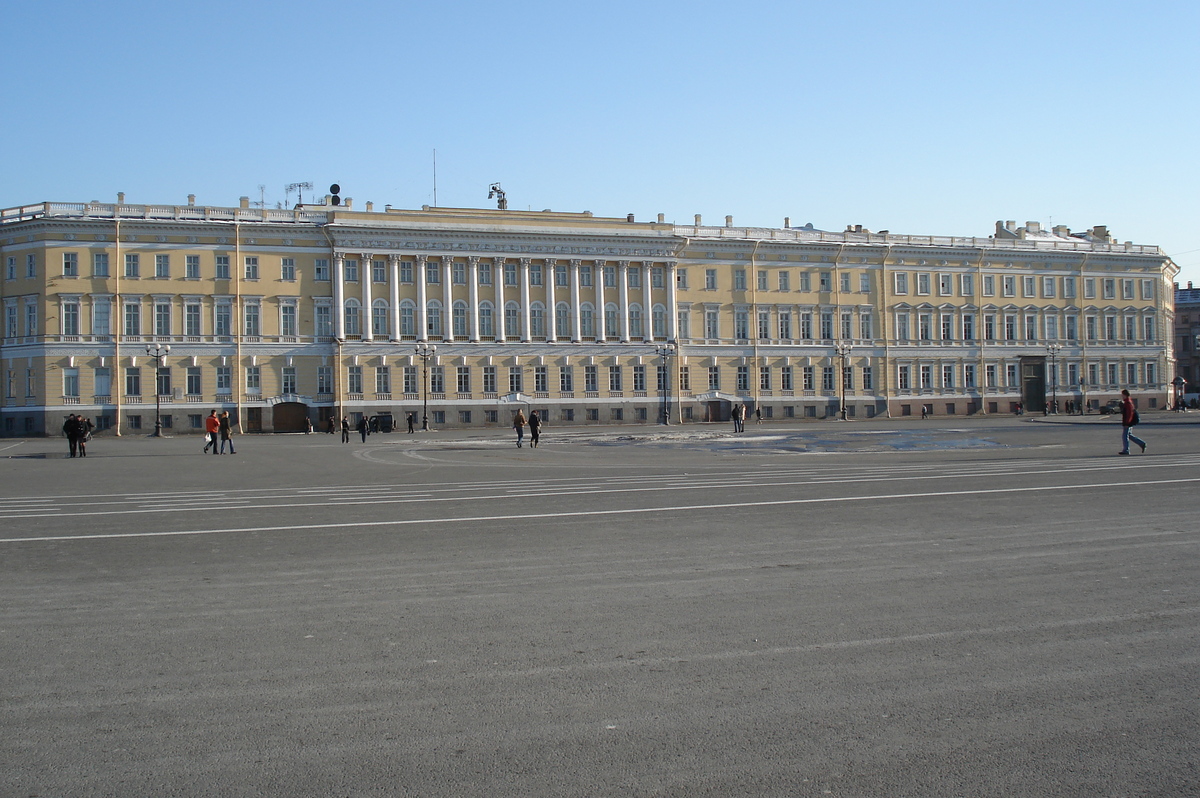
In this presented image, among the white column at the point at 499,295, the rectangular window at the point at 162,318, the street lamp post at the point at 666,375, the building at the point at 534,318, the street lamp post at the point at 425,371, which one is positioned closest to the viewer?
the building at the point at 534,318

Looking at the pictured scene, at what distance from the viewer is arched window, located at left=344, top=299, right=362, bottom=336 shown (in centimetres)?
6519

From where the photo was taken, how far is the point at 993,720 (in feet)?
17.2

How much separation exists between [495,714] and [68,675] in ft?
10.0

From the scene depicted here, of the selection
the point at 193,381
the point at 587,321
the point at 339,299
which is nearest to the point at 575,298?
the point at 587,321

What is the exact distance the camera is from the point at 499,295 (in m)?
67.9

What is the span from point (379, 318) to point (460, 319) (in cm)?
572

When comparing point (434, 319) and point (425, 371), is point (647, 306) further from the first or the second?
point (425, 371)

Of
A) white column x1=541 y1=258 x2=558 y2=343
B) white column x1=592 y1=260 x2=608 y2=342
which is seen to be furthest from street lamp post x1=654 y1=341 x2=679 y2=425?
white column x1=541 y1=258 x2=558 y2=343

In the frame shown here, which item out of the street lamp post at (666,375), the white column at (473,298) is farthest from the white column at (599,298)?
the white column at (473,298)

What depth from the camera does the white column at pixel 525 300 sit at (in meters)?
68.4

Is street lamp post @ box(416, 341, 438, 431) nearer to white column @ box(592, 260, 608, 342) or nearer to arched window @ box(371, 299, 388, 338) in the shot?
arched window @ box(371, 299, 388, 338)

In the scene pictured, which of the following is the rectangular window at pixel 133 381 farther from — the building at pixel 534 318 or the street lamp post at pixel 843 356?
the street lamp post at pixel 843 356

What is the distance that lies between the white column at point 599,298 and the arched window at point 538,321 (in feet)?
13.4

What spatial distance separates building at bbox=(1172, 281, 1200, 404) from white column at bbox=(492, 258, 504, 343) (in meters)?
94.0
